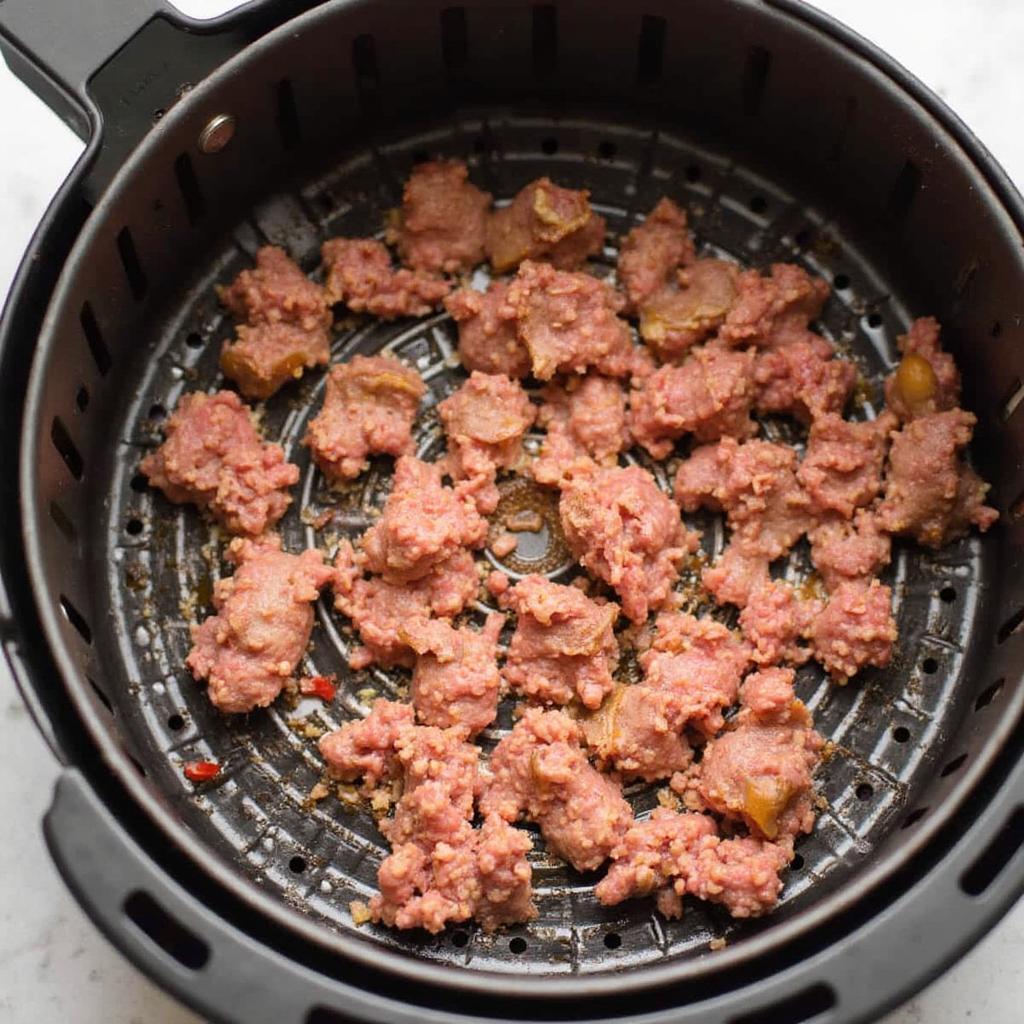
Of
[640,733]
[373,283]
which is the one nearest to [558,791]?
[640,733]

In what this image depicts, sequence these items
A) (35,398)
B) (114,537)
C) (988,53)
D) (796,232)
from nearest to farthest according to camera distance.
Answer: (35,398)
(114,537)
(796,232)
(988,53)

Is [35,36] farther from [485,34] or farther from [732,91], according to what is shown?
[732,91]

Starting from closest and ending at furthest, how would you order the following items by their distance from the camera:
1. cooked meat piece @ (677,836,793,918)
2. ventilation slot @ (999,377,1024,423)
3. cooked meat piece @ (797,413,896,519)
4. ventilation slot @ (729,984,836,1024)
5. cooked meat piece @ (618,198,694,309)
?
1. ventilation slot @ (729,984,836,1024)
2. cooked meat piece @ (677,836,793,918)
3. ventilation slot @ (999,377,1024,423)
4. cooked meat piece @ (797,413,896,519)
5. cooked meat piece @ (618,198,694,309)

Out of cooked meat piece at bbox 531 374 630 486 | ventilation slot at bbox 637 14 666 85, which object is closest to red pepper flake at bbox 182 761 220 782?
cooked meat piece at bbox 531 374 630 486

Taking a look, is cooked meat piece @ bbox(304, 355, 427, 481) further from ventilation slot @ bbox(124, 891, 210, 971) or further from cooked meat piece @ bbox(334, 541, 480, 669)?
ventilation slot @ bbox(124, 891, 210, 971)

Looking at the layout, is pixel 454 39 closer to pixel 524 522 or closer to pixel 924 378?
pixel 524 522

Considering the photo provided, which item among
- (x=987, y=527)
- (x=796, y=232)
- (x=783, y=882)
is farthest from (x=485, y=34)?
(x=783, y=882)

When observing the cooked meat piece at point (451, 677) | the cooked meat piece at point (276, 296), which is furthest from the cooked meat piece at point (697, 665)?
the cooked meat piece at point (276, 296)
